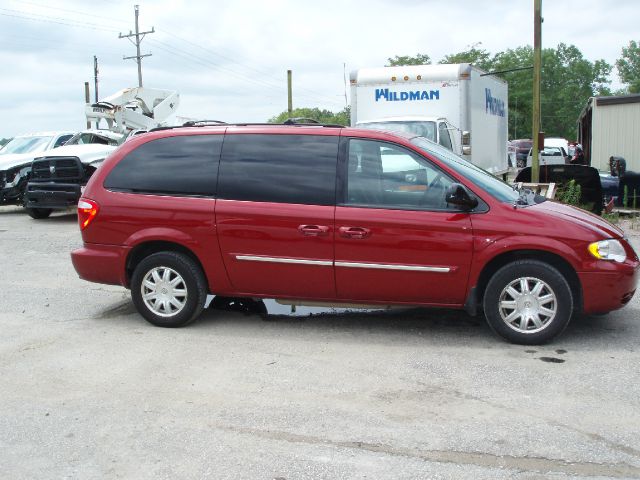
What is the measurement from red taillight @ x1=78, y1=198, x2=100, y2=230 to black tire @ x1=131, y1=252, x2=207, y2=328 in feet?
2.07

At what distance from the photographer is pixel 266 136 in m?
6.31

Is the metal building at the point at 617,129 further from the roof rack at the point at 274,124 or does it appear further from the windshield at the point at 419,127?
the roof rack at the point at 274,124

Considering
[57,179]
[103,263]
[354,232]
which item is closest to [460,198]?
[354,232]

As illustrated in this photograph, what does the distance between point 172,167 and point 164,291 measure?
109cm

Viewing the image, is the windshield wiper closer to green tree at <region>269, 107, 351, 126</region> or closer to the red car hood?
the red car hood

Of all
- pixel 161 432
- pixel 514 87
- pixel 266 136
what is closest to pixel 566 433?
pixel 161 432

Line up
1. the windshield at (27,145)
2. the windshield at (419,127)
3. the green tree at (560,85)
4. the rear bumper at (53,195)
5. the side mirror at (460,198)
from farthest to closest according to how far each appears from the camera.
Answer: the green tree at (560,85), the windshield at (27,145), the rear bumper at (53,195), the windshield at (419,127), the side mirror at (460,198)

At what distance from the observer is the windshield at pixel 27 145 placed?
1823 cm

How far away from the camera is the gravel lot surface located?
12.6 feet

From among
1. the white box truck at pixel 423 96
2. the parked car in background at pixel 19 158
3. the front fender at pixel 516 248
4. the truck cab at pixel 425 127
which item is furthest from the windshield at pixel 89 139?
the front fender at pixel 516 248

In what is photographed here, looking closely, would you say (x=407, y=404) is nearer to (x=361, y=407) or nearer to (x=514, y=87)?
(x=361, y=407)

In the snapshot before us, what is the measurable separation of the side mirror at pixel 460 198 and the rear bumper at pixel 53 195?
10.9 metres

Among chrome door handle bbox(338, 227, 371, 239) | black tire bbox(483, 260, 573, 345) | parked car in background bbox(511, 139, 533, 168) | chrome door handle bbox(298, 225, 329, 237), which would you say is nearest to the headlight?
black tire bbox(483, 260, 573, 345)

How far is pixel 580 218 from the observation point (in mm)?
5836
